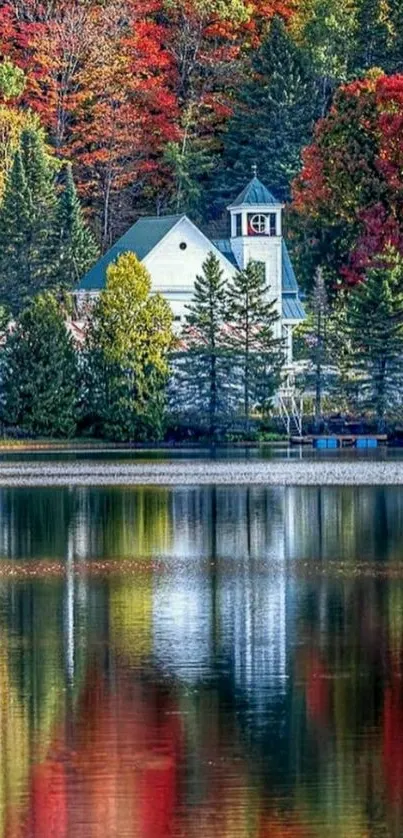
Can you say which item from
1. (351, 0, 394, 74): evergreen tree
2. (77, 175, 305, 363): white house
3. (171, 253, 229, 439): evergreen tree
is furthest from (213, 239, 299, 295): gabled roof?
(351, 0, 394, 74): evergreen tree

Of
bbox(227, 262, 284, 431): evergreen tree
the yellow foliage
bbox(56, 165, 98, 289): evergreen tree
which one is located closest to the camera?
bbox(227, 262, 284, 431): evergreen tree

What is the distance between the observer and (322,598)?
3105 centimetres

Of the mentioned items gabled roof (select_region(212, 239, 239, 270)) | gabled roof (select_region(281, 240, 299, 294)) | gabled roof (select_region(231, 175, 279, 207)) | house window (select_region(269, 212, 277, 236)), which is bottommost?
Answer: gabled roof (select_region(281, 240, 299, 294))

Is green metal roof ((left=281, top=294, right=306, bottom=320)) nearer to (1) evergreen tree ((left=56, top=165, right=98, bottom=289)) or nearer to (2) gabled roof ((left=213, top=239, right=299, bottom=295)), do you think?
(2) gabled roof ((left=213, top=239, right=299, bottom=295))

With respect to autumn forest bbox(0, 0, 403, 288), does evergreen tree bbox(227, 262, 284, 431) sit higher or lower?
lower

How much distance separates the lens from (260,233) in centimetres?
9175

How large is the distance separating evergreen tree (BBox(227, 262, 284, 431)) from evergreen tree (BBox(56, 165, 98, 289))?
1209 cm

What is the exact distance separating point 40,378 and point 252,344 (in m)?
8.49

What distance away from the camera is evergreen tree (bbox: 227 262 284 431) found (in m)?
82.7

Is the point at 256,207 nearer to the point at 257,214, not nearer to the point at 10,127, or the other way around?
the point at 257,214

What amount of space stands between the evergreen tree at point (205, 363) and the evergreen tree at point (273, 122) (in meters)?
26.2

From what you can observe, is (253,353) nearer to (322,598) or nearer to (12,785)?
(322,598)

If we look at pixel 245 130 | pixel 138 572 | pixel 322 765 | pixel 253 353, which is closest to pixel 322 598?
pixel 138 572

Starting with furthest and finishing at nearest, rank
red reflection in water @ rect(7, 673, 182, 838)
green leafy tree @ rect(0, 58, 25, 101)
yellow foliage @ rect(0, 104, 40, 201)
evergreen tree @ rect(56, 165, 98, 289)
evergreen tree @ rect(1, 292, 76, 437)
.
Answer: green leafy tree @ rect(0, 58, 25, 101) → yellow foliage @ rect(0, 104, 40, 201) → evergreen tree @ rect(56, 165, 98, 289) → evergreen tree @ rect(1, 292, 76, 437) → red reflection in water @ rect(7, 673, 182, 838)
